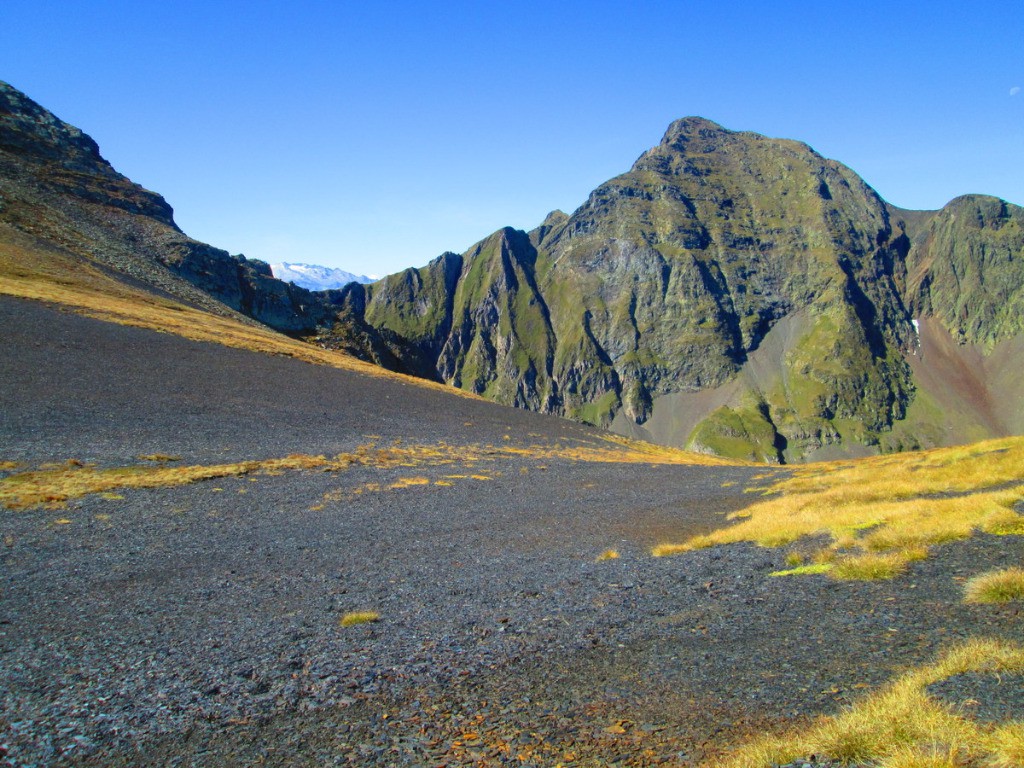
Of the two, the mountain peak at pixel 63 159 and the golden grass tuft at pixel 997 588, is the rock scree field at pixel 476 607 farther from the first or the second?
the mountain peak at pixel 63 159

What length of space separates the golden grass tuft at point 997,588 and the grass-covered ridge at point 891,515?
1.87 m

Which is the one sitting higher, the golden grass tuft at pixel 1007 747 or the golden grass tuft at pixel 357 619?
the golden grass tuft at pixel 1007 747

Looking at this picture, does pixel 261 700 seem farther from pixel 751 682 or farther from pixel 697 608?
pixel 697 608

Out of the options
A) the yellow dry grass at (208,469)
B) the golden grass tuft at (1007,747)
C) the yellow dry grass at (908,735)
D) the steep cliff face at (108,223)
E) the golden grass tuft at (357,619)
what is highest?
the steep cliff face at (108,223)

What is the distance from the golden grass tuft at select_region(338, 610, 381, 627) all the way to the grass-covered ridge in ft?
28.9

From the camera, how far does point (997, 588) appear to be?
9.59m

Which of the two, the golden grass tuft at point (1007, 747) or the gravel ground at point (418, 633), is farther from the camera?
the gravel ground at point (418, 633)

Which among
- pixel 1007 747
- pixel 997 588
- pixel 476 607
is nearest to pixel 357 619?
pixel 476 607

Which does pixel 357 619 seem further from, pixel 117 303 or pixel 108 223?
pixel 108 223

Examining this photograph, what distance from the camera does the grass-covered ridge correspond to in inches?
525

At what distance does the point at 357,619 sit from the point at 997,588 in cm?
1165

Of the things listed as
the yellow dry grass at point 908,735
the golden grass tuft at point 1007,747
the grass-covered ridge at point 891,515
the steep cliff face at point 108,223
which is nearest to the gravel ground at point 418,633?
the yellow dry grass at point 908,735

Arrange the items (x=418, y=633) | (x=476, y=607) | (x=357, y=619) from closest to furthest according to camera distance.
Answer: (x=418, y=633), (x=357, y=619), (x=476, y=607)

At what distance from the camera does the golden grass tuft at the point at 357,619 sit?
37.5 ft
